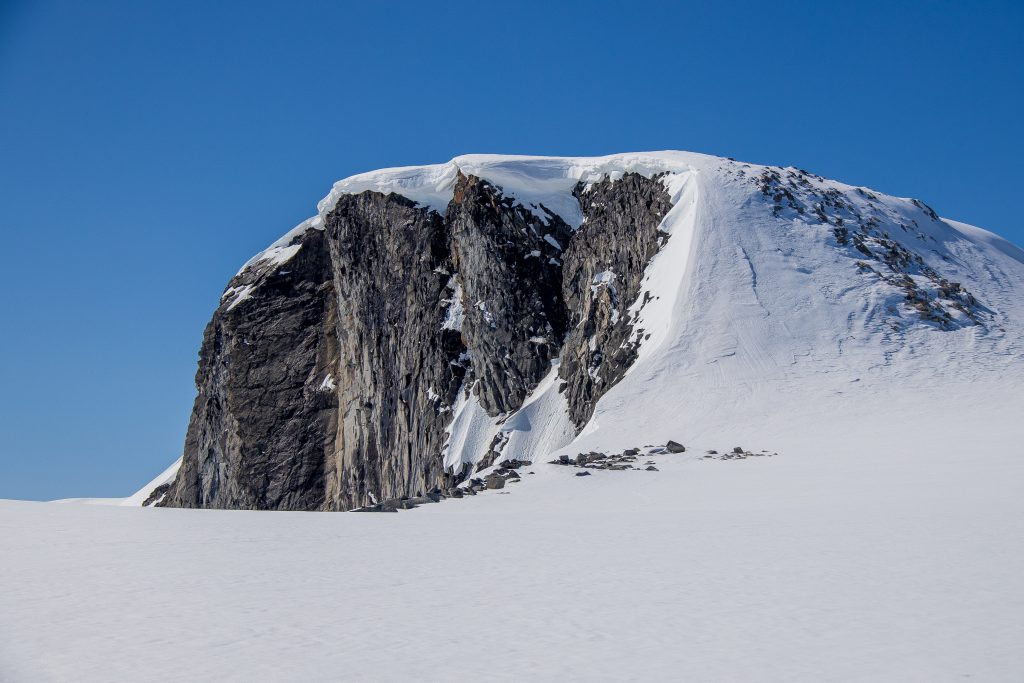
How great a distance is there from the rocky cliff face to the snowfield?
6.42 metres

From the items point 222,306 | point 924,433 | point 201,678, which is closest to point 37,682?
point 201,678

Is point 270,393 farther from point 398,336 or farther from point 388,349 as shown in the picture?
point 398,336

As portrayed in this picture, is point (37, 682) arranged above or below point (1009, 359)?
below

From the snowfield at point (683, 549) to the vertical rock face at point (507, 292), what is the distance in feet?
28.4

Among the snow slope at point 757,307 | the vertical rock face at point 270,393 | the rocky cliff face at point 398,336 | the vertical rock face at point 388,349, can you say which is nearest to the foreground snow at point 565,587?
the snow slope at point 757,307

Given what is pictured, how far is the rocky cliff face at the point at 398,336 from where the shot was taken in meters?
39.7

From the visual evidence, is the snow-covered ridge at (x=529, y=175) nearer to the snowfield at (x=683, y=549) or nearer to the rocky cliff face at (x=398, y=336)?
the rocky cliff face at (x=398, y=336)

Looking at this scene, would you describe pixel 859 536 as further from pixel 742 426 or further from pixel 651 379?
pixel 651 379

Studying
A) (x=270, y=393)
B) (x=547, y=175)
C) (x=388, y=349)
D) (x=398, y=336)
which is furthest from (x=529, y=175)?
(x=270, y=393)

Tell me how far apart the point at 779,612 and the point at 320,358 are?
47.0 metres

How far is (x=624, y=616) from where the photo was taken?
881 cm

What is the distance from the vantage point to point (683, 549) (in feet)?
39.0

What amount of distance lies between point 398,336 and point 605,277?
13.2 metres

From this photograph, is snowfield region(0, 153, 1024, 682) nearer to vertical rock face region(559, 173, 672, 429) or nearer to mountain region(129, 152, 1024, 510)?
mountain region(129, 152, 1024, 510)
